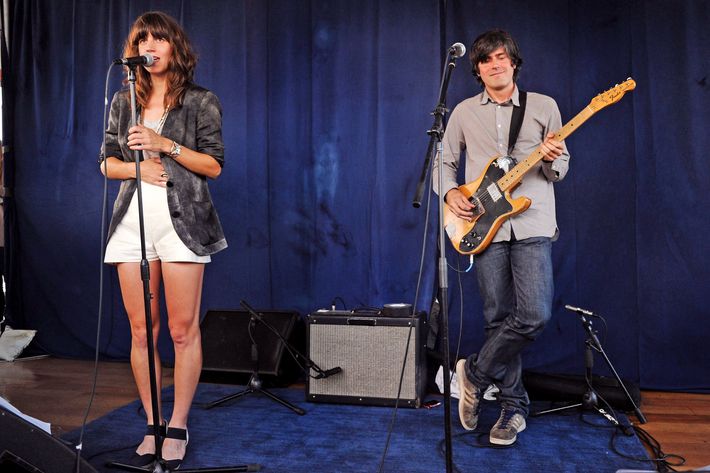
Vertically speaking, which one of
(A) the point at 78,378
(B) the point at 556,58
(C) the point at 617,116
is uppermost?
(B) the point at 556,58

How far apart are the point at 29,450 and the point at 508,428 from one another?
1.77 meters

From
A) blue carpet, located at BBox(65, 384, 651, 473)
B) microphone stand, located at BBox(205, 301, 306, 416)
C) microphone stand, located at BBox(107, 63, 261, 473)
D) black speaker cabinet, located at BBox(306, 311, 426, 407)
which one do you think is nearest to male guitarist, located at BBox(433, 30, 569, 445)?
blue carpet, located at BBox(65, 384, 651, 473)

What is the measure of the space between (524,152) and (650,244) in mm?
1295

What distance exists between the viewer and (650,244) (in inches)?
135

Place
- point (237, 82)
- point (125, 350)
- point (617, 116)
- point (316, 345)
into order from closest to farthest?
point (316, 345)
point (617, 116)
point (237, 82)
point (125, 350)

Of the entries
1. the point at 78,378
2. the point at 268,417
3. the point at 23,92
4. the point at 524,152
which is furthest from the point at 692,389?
the point at 23,92

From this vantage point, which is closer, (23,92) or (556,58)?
(556,58)

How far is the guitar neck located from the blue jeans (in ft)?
0.81

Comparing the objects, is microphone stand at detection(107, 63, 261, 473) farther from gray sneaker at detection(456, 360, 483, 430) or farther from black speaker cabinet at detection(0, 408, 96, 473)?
gray sneaker at detection(456, 360, 483, 430)

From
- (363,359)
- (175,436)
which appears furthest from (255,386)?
(175,436)

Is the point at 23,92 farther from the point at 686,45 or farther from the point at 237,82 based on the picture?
the point at 686,45

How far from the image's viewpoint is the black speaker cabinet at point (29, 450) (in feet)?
4.97

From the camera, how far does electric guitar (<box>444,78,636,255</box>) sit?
2.49 meters

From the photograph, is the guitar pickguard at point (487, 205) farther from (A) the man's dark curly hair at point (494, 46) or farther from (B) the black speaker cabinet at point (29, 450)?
(B) the black speaker cabinet at point (29, 450)
